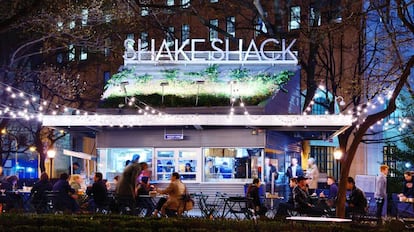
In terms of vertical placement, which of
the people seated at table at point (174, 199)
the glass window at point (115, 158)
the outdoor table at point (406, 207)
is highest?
the glass window at point (115, 158)

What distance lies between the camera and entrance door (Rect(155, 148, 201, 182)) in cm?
2577

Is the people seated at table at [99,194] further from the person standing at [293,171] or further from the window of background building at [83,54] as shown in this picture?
the window of background building at [83,54]

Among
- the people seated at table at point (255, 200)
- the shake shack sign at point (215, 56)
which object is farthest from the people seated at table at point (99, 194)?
the shake shack sign at point (215, 56)

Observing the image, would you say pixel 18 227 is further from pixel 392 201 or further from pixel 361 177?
pixel 361 177

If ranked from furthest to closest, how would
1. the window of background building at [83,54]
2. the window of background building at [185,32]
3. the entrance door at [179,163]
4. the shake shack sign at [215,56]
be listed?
the window of background building at [185,32] → the window of background building at [83,54] → the shake shack sign at [215,56] → the entrance door at [179,163]

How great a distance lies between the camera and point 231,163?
25.7m

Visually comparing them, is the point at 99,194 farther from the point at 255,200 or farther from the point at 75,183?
the point at 255,200

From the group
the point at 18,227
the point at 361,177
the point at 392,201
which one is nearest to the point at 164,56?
the point at 361,177

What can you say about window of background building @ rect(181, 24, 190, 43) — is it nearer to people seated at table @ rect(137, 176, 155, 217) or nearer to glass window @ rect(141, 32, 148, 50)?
glass window @ rect(141, 32, 148, 50)

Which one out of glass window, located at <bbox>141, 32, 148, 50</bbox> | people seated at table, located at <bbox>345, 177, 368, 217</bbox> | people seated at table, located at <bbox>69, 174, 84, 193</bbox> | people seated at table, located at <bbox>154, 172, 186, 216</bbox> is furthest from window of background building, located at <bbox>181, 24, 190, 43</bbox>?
people seated at table, located at <bbox>345, 177, 368, 217</bbox>

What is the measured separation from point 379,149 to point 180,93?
16.8m

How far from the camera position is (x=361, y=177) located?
27516 millimetres

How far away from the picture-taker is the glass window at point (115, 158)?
2631 centimetres

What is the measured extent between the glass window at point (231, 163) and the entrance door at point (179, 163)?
14.6 inches
